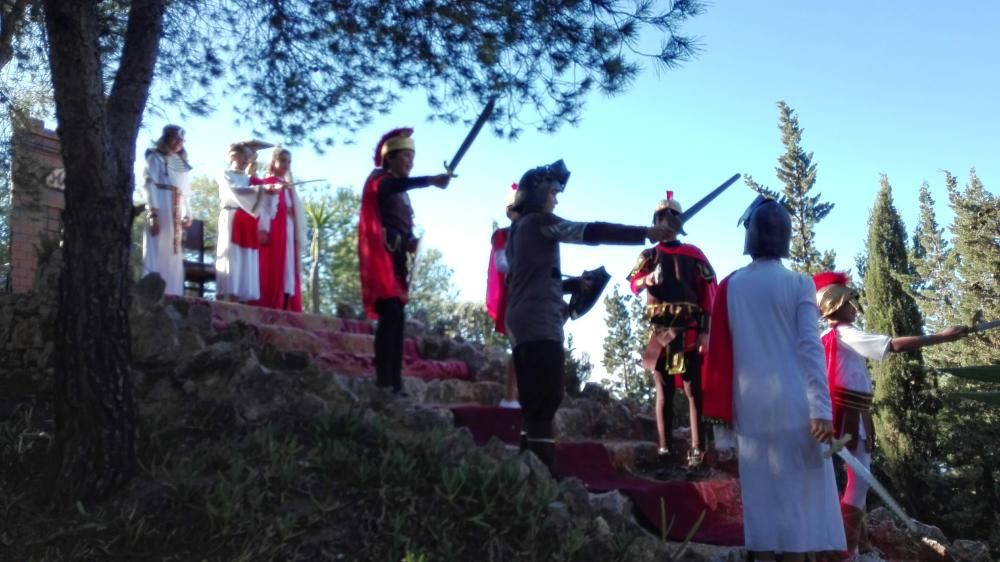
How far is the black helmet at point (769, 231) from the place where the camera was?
4367 mm

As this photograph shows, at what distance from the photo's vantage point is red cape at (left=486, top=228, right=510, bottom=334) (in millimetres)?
7387

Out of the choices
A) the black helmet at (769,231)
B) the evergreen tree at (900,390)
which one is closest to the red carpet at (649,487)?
the black helmet at (769,231)

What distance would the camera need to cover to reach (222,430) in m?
5.11

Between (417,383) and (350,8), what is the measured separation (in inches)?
114

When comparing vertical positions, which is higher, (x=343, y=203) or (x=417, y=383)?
(x=343, y=203)

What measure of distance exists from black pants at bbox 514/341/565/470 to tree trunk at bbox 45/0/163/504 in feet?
6.46

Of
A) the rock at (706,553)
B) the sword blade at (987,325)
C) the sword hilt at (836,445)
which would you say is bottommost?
the rock at (706,553)

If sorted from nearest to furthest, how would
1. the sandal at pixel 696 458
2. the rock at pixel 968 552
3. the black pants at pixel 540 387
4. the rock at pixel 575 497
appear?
the rock at pixel 575 497
the black pants at pixel 540 387
the rock at pixel 968 552
the sandal at pixel 696 458

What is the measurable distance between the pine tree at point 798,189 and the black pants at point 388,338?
18.4 metres

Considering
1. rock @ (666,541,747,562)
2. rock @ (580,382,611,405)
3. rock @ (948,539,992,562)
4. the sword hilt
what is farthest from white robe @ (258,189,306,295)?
the sword hilt

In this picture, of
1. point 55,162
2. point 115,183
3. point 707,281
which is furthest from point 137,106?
point 55,162

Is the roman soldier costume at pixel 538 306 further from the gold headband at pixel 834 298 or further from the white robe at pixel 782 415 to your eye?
the gold headband at pixel 834 298

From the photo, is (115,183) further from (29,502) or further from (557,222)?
(557,222)

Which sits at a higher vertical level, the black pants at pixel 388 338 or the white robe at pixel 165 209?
the white robe at pixel 165 209
